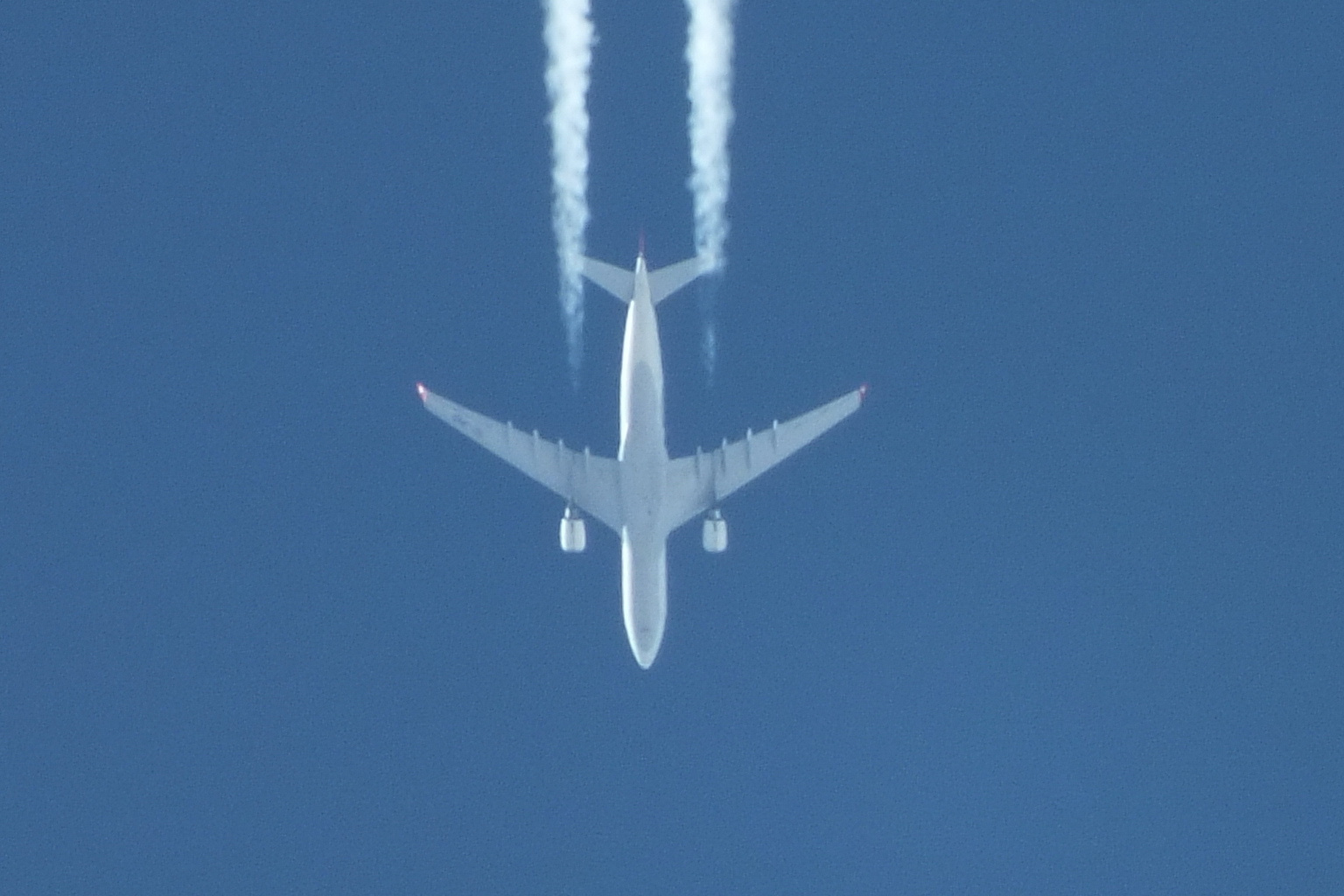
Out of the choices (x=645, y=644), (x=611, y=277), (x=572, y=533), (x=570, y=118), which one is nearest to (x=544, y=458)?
(x=572, y=533)

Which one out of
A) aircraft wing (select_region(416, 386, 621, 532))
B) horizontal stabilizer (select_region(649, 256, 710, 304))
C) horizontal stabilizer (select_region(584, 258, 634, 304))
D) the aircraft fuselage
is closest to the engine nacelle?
the aircraft fuselage

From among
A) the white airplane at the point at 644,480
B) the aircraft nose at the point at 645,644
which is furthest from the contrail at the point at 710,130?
the aircraft nose at the point at 645,644

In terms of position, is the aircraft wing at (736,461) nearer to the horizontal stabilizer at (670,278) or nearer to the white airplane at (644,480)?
the white airplane at (644,480)

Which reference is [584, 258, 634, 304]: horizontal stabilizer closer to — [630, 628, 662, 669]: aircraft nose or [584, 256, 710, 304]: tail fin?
[584, 256, 710, 304]: tail fin

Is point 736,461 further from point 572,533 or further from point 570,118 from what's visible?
point 570,118

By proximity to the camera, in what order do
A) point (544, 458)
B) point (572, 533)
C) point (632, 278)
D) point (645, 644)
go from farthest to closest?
point (544, 458) → point (645, 644) → point (572, 533) → point (632, 278)

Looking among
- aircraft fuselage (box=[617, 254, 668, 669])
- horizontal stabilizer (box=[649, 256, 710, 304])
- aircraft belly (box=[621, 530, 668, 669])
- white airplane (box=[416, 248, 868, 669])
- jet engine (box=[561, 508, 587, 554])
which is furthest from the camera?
aircraft belly (box=[621, 530, 668, 669])

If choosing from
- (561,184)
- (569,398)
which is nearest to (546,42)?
(561,184)
